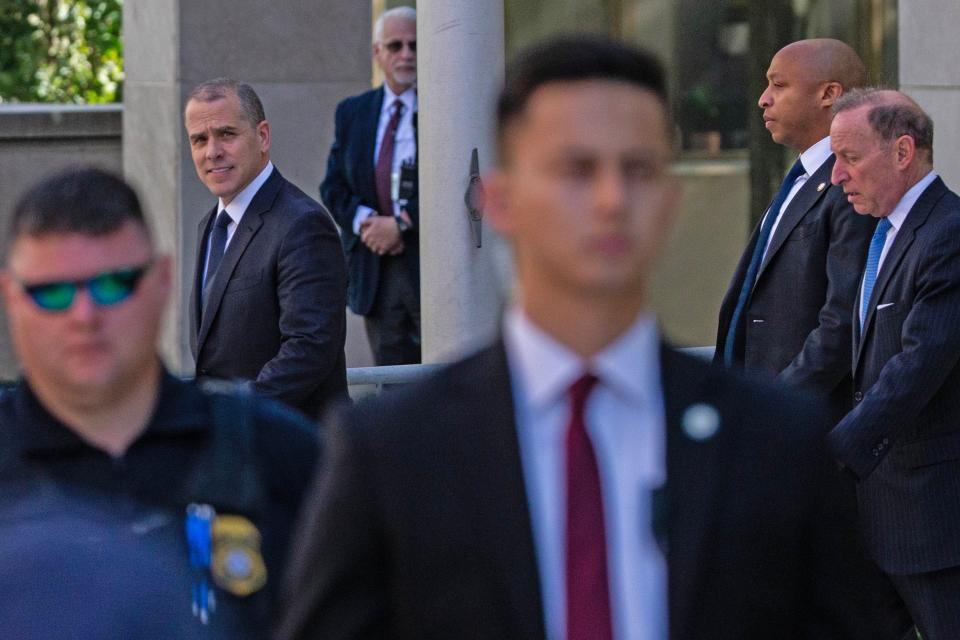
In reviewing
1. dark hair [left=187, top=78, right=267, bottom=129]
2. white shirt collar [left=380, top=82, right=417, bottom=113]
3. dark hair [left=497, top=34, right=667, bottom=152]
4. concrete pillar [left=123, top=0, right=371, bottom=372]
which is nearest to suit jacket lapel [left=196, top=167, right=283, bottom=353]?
dark hair [left=187, top=78, right=267, bottom=129]

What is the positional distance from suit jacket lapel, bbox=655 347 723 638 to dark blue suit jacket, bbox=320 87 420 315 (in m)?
6.62

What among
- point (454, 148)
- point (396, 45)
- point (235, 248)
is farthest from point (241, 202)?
point (396, 45)

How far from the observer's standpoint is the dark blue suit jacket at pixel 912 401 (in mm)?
5633

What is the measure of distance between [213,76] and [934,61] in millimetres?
4912

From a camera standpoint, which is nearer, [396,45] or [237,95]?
[237,95]

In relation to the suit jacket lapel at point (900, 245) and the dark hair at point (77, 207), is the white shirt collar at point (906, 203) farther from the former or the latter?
the dark hair at point (77, 207)

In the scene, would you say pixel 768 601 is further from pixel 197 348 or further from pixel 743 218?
pixel 743 218

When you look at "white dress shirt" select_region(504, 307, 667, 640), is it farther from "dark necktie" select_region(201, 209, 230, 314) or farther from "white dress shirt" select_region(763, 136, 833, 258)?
"white dress shirt" select_region(763, 136, 833, 258)

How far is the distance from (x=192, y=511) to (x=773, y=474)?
2.97ft

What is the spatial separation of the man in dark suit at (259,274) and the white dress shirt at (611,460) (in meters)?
3.54

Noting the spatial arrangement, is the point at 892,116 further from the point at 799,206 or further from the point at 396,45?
the point at 396,45

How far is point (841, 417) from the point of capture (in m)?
6.28

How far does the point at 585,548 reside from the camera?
228 centimetres

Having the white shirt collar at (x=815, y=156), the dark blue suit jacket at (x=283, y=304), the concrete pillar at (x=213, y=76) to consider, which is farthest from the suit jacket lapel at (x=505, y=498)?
the concrete pillar at (x=213, y=76)
